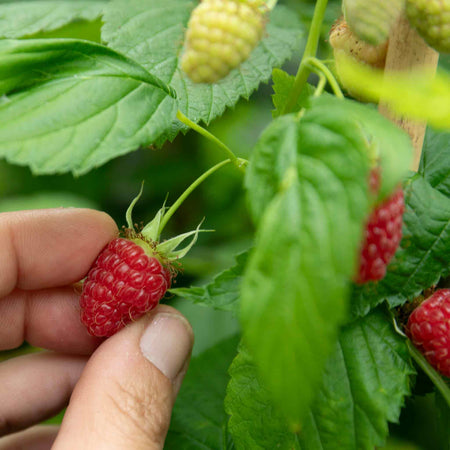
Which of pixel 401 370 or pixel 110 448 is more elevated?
pixel 401 370

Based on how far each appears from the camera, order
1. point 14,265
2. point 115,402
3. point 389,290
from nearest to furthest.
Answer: point 389,290, point 115,402, point 14,265

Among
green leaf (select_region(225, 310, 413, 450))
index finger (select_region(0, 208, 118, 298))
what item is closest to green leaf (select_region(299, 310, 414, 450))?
green leaf (select_region(225, 310, 413, 450))

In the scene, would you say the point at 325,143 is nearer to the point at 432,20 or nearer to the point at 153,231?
the point at 432,20

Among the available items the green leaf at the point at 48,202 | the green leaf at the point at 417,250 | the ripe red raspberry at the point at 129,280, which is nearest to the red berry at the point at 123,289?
the ripe red raspberry at the point at 129,280

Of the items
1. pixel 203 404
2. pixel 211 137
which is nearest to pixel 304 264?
pixel 211 137

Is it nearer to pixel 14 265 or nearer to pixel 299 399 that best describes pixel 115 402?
pixel 14 265

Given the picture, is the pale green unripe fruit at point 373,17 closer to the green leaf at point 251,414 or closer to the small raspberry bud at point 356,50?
the small raspberry bud at point 356,50

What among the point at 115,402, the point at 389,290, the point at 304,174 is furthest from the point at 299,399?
the point at 115,402

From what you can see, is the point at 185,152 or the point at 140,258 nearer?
the point at 140,258
